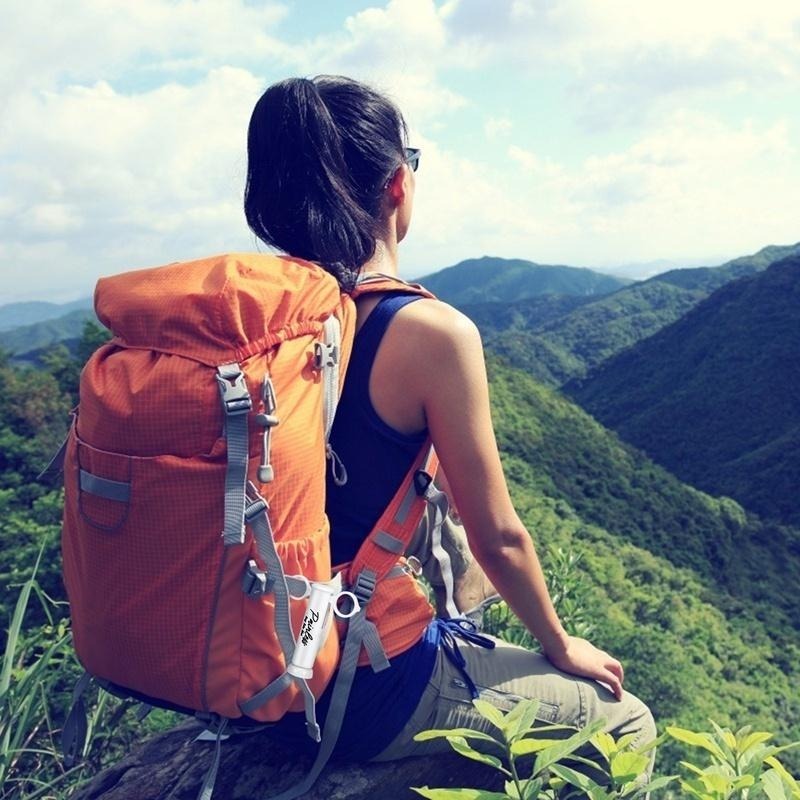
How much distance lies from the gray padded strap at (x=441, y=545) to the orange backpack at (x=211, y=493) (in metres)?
0.25

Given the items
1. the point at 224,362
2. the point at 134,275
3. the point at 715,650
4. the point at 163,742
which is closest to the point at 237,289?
the point at 224,362

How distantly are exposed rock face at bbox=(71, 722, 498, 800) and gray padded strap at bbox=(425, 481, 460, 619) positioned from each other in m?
0.32

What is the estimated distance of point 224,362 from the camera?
1.32 meters

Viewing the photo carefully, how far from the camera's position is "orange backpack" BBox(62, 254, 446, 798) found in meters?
1.30

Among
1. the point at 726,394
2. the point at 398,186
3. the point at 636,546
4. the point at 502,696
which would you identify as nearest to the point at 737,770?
the point at 502,696

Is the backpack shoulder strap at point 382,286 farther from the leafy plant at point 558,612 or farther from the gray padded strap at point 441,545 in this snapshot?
the leafy plant at point 558,612

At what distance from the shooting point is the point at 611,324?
4444 inches

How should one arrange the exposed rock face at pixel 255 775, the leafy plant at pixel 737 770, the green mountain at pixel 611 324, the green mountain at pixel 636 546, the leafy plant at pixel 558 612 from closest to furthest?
the leafy plant at pixel 737 770
the exposed rock face at pixel 255 775
the leafy plant at pixel 558 612
the green mountain at pixel 636 546
the green mountain at pixel 611 324

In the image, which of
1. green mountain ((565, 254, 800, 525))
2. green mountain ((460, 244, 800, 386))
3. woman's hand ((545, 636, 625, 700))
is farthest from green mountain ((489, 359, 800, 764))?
green mountain ((460, 244, 800, 386))

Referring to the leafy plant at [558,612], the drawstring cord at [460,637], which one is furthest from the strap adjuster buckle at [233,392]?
the leafy plant at [558,612]

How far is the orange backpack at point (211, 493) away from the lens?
4.28 ft

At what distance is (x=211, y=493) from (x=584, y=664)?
91 cm

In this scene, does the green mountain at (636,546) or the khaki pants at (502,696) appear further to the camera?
the green mountain at (636,546)

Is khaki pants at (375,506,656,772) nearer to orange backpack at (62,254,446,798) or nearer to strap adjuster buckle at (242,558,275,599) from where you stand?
orange backpack at (62,254,446,798)
